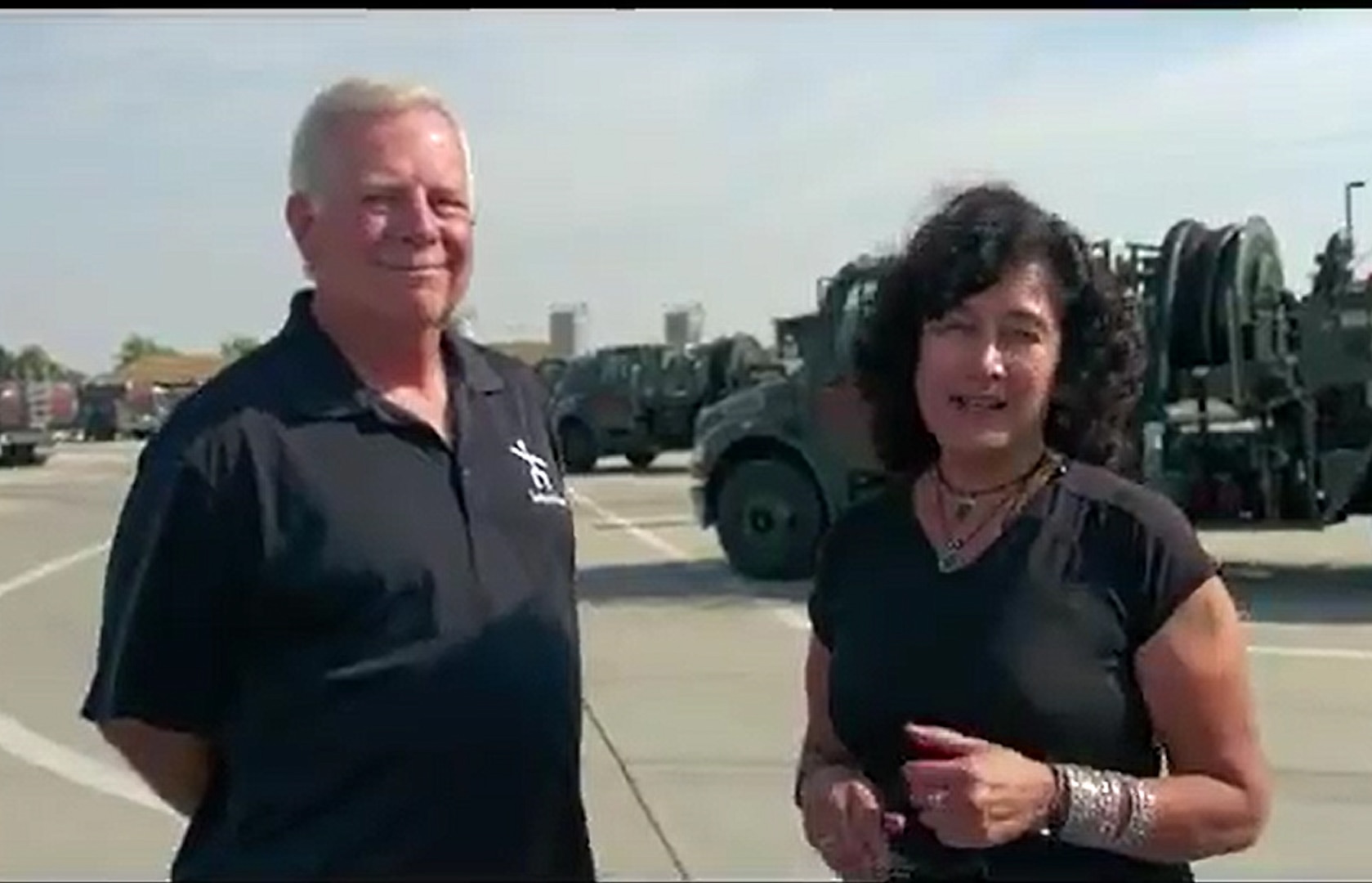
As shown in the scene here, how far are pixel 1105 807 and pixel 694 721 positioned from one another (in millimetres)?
5915

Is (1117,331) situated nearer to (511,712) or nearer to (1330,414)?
(511,712)

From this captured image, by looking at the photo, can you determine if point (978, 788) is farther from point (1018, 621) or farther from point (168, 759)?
point (168, 759)

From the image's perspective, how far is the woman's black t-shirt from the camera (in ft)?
6.79

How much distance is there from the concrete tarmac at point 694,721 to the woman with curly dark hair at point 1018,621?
55.6 inches

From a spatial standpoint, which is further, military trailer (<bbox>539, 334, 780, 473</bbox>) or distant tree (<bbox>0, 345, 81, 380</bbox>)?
military trailer (<bbox>539, 334, 780, 473</bbox>)

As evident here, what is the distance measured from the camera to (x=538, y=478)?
2.39 m

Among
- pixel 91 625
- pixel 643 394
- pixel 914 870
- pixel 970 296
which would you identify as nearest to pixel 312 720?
pixel 914 870

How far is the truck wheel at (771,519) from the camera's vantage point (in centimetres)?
1278

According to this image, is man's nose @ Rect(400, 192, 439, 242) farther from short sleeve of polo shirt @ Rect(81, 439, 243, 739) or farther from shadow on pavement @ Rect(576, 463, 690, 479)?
shadow on pavement @ Rect(576, 463, 690, 479)

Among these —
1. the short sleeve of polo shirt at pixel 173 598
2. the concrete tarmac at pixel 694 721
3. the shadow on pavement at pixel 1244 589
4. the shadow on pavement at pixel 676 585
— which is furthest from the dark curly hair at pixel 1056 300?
the shadow on pavement at pixel 676 585

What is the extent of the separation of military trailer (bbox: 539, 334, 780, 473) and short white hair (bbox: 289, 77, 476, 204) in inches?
936

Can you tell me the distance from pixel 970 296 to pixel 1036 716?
48 centimetres

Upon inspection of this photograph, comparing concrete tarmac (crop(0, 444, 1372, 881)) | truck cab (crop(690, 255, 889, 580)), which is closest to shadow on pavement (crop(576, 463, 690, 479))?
concrete tarmac (crop(0, 444, 1372, 881))

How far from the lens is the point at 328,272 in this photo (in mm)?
2260
